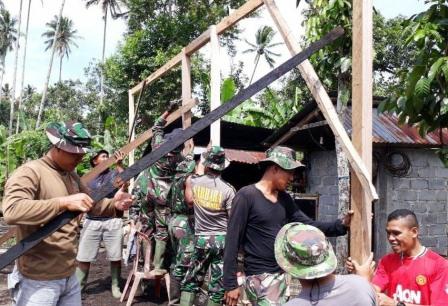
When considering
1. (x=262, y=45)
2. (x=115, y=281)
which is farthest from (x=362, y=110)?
(x=262, y=45)

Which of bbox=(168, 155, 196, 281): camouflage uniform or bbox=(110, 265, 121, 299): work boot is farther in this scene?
bbox=(110, 265, 121, 299): work boot

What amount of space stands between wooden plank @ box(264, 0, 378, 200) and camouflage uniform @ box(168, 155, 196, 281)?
2313 mm

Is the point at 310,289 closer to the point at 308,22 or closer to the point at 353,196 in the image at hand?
the point at 353,196

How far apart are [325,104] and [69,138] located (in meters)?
1.52

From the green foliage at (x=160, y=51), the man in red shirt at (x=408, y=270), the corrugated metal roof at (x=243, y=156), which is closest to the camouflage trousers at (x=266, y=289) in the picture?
the man in red shirt at (x=408, y=270)

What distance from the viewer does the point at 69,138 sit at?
112 inches

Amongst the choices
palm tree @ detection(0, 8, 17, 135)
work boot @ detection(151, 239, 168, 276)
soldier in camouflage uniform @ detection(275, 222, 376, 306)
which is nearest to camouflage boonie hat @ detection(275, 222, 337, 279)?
soldier in camouflage uniform @ detection(275, 222, 376, 306)

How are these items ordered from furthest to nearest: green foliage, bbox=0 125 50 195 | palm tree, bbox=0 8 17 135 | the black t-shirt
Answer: palm tree, bbox=0 8 17 135, green foliage, bbox=0 125 50 195, the black t-shirt

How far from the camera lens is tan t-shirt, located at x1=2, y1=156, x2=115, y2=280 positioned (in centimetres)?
252

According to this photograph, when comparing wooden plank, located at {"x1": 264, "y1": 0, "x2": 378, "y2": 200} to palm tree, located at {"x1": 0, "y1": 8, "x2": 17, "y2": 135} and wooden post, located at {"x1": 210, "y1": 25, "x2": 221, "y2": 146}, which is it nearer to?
wooden post, located at {"x1": 210, "y1": 25, "x2": 221, "y2": 146}

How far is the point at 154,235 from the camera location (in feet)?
19.2

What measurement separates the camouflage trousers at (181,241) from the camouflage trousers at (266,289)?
180cm

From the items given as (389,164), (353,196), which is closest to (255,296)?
(353,196)

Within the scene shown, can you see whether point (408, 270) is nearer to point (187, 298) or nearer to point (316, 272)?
point (316, 272)
